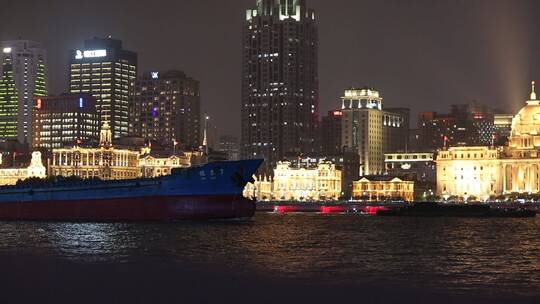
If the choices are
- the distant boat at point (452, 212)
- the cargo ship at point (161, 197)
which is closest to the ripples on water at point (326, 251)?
the cargo ship at point (161, 197)

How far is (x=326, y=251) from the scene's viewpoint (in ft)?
197

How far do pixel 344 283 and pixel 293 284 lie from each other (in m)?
2.49

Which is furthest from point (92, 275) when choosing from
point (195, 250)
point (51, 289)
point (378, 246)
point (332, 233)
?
point (332, 233)

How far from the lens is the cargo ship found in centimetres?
9625

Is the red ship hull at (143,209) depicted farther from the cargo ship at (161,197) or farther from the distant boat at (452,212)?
the distant boat at (452,212)

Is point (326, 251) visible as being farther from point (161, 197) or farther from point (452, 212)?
point (452, 212)

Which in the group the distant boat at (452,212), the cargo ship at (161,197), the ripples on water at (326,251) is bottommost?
the ripples on water at (326,251)

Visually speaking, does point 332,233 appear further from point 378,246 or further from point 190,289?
point 190,289

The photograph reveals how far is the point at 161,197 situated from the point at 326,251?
1614 inches

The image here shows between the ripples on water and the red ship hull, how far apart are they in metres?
8.34

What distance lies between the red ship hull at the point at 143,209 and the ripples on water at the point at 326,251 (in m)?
8.34

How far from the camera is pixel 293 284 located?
134ft

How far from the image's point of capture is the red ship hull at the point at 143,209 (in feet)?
318

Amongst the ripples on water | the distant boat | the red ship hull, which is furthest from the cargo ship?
the distant boat
